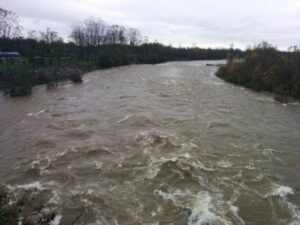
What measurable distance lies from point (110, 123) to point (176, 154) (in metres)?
6.62

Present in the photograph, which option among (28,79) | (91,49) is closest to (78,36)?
(91,49)

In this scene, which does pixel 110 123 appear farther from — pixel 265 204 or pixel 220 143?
pixel 265 204

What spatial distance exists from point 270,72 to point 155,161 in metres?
28.0

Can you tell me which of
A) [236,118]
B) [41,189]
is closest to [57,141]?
[41,189]

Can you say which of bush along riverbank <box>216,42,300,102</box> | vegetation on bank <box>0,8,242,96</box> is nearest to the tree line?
vegetation on bank <box>0,8,242,96</box>

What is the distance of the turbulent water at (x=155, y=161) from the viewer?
9.95 meters

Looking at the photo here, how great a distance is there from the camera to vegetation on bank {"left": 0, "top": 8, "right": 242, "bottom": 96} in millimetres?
37094

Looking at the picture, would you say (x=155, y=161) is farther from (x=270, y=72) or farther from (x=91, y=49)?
(x=91, y=49)

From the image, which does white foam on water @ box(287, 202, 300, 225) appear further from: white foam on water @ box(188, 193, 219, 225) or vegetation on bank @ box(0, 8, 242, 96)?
vegetation on bank @ box(0, 8, 242, 96)

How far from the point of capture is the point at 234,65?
45.0 metres

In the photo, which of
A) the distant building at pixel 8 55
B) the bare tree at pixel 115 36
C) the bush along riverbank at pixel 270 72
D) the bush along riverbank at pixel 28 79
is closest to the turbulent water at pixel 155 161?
the bush along riverbank at pixel 28 79

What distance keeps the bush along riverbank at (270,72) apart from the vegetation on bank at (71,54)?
24.2 meters

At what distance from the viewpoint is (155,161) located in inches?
533

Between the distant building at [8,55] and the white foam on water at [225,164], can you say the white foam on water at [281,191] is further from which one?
the distant building at [8,55]
